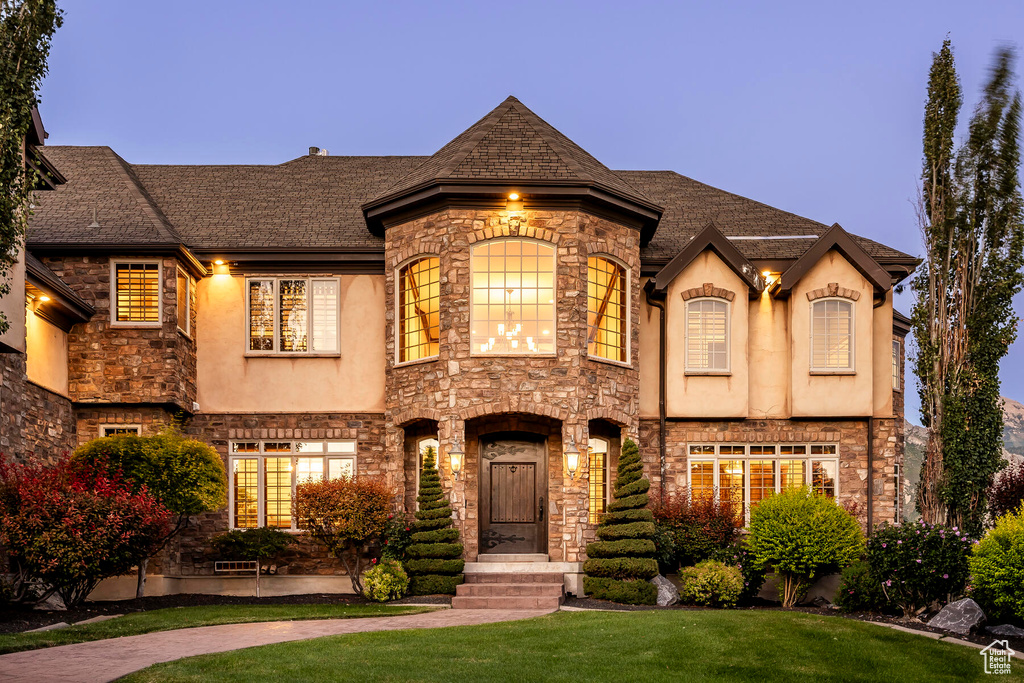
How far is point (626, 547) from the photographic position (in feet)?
59.0

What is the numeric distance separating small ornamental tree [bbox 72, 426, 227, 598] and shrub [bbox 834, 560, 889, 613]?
10.9m

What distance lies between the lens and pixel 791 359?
845 inches

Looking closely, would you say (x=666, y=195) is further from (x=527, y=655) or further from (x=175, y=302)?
(x=527, y=655)

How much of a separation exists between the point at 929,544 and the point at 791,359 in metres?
6.44

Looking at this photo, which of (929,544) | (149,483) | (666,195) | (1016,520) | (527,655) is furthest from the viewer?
(666,195)

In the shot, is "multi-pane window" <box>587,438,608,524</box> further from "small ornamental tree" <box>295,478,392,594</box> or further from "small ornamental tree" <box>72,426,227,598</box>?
"small ornamental tree" <box>72,426,227,598</box>

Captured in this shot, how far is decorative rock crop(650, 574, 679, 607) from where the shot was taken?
58.3 ft

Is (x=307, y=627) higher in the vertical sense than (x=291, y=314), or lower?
lower

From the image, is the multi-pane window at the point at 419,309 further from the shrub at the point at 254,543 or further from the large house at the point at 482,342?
the shrub at the point at 254,543

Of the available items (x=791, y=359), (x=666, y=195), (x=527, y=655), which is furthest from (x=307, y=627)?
(x=666, y=195)

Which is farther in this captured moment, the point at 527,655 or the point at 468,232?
the point at 468,232

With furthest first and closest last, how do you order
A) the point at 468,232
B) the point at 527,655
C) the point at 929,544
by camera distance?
the point at 468,232, the point at 929,544, the point at 527,655

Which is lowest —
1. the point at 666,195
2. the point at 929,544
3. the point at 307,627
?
the point at 307,627

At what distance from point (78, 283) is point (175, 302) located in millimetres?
1935
